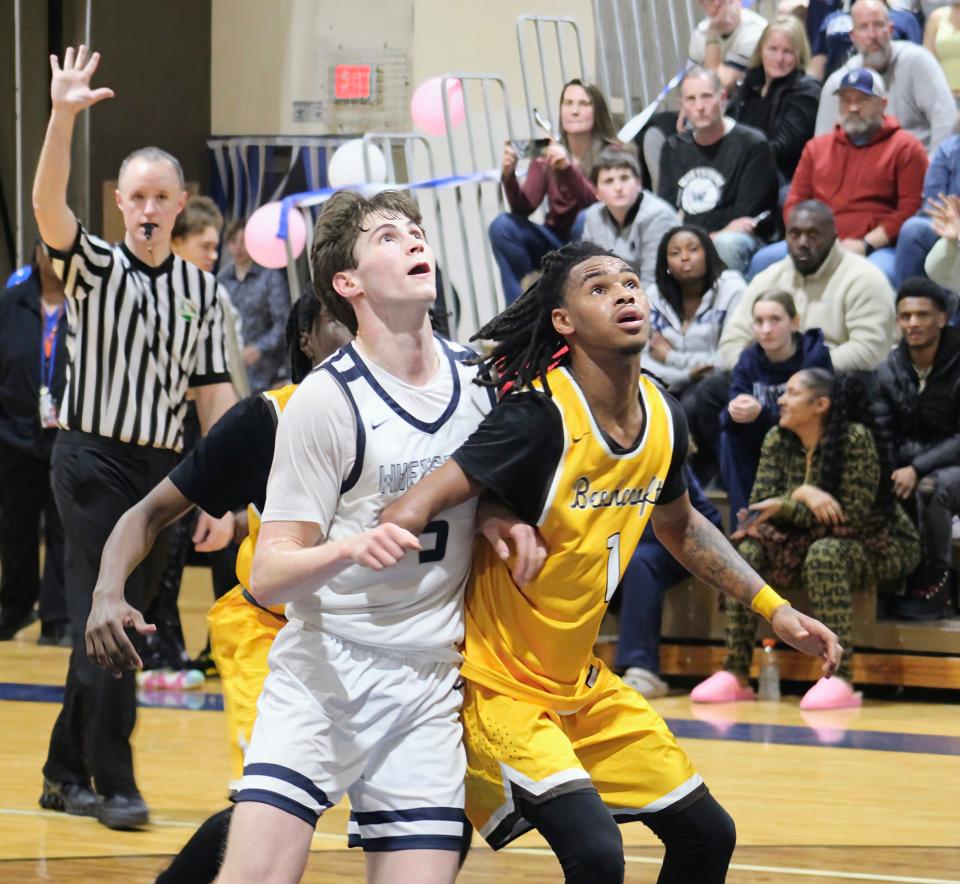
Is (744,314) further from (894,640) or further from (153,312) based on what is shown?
(153,312)

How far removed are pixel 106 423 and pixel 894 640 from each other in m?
3.75

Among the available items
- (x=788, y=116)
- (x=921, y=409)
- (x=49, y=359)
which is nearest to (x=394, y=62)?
(x=788, y=116)

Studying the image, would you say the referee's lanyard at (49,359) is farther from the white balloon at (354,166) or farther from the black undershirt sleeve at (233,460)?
the black undershirt sleeve at (233,460)

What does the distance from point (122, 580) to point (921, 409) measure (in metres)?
4.88

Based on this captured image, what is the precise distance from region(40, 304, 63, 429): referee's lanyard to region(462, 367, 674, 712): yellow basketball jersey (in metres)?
5.14

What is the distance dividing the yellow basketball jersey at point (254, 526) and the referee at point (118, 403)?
1.35 metres

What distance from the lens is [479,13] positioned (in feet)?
41.8

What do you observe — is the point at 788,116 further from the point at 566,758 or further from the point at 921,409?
the point at 566,758

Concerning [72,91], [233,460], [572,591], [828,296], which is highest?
[72,91]

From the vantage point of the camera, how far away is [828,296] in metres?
8.02

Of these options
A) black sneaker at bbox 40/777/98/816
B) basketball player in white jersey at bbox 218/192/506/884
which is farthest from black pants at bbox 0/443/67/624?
basketball player in white jersey at bbox 218/192/506/884

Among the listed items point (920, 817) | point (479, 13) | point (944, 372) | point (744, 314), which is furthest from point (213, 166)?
point (920, 817)

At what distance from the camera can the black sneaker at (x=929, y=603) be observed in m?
7.54

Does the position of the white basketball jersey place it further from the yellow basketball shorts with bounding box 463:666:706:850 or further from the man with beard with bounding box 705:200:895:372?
the man with beard with bounding box 705:200:895:372
